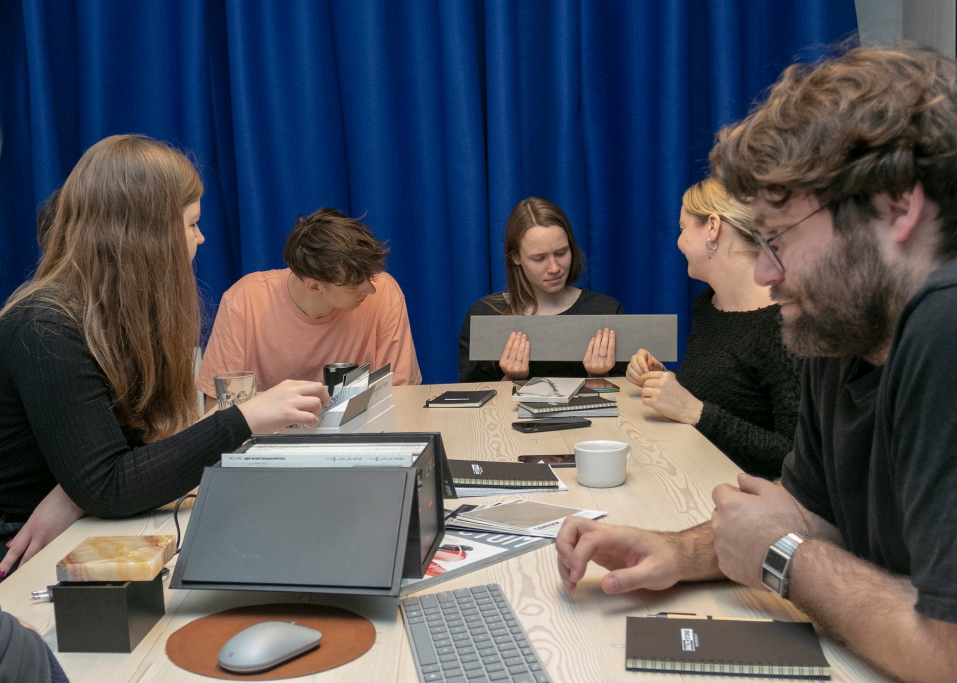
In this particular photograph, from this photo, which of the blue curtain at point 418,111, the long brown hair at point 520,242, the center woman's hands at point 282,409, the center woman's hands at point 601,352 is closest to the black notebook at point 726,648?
the center woman's hands at point 282,409

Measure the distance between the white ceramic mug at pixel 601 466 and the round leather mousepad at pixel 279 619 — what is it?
580mm

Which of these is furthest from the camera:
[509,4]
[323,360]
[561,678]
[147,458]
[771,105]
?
[509,4]

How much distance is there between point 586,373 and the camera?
110 inches

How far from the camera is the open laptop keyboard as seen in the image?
0.83m

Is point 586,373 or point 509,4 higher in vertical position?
point 509,4

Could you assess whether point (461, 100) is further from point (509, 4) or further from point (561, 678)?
point (561, 678)

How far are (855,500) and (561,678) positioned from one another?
18.2 inches

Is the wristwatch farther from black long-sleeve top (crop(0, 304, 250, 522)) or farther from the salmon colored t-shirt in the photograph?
the salmon colored t-shirt

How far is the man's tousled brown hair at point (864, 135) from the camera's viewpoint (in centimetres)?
88

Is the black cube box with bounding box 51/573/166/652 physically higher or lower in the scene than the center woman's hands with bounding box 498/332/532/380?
higher

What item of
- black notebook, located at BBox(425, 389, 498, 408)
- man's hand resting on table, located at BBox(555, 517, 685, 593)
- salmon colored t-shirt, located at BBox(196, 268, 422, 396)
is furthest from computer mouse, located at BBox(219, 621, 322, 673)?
salmon colored t-shirt, located at BBox(196, 268, 422, 396)

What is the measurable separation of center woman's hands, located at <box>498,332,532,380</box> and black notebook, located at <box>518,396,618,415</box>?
1.33 ft

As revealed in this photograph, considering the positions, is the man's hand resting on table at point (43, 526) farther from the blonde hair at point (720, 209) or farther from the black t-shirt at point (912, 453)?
the blonde hair at point (720, 209)

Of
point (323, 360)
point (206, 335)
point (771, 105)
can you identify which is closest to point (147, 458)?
point (771, 105)
